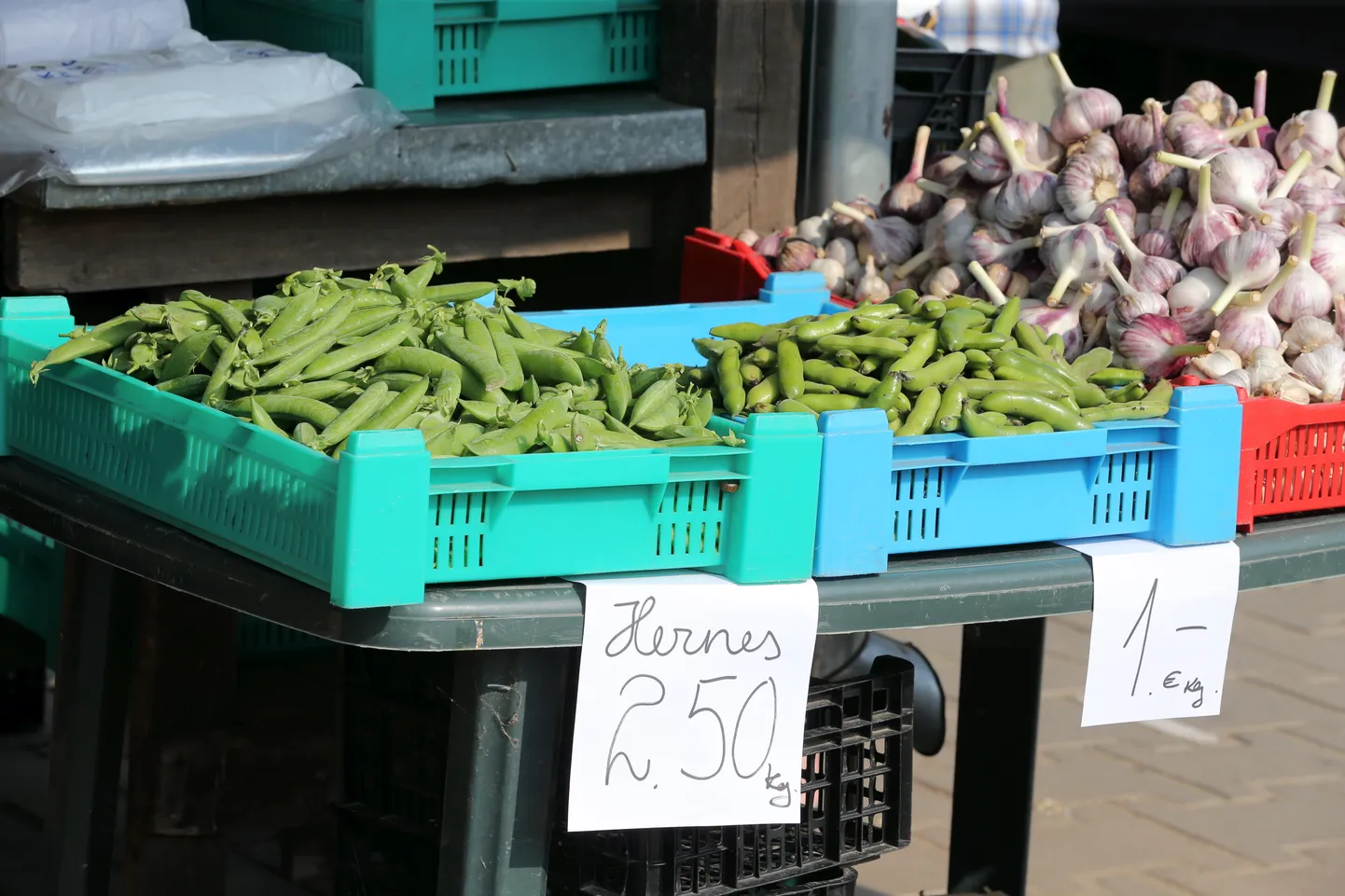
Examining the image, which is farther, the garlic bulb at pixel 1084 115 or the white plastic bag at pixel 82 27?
the white plastic bag at pixel 82 27

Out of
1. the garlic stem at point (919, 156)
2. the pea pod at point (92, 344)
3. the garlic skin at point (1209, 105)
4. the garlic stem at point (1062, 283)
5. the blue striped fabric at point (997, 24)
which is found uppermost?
the blue striped fabric at point (997, 24)

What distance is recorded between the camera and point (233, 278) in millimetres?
3545

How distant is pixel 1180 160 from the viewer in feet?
9.61

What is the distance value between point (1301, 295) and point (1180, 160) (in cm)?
34

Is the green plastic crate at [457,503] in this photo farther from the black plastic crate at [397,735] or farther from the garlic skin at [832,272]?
the garlic skin at [832,272]

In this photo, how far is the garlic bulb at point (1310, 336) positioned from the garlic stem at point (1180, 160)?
34 cm

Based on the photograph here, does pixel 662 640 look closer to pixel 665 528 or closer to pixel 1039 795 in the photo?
pixel 665 528

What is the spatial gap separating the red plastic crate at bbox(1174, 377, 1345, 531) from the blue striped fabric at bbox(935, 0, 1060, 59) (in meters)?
4.64

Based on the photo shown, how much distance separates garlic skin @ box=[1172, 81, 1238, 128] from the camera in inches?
125

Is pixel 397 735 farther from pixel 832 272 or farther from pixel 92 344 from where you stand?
pixel 832 272

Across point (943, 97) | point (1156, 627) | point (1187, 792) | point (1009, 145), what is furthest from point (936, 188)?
point (943, 97)

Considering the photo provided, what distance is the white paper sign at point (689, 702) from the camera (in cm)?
193

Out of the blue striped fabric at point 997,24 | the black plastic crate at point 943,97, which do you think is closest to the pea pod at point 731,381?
the black plastic crate at point 943,97

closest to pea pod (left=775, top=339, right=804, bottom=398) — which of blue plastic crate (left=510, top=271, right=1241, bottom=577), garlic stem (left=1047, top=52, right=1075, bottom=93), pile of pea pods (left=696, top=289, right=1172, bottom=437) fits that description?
pile of pea pods (left=696, top=289, right=1172, bottom=437)
